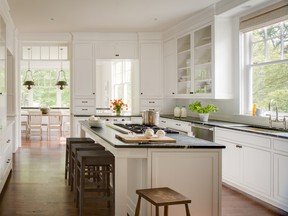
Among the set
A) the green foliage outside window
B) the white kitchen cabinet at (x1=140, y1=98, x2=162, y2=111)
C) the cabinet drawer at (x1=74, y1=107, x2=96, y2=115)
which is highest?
the green foliage outside window

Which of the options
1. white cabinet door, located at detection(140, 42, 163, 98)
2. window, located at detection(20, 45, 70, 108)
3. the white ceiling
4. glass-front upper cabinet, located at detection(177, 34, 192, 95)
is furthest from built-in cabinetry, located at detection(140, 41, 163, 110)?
window, located at detection(20, 45, 70, 108)

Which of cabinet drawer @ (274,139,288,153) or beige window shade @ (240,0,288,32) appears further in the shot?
beige window shade @ (240,0,288,32)

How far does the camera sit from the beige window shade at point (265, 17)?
14.6ft

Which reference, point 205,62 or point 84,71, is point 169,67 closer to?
point 205,62

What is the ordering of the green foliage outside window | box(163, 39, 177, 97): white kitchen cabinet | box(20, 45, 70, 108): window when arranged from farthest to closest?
box(20, 45, 70, 108): window, box(163, 39, 177, 97): white kitchen cabinet, the green foliage outside window

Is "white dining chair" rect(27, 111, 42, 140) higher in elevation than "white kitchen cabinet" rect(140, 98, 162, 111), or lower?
lower

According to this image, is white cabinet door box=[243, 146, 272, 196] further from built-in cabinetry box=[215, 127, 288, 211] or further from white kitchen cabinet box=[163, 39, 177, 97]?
white kitchen cabinet box=[163, 39, 177, 97]

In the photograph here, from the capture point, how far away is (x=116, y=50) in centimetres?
802

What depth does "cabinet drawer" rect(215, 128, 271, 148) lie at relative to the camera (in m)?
4.02

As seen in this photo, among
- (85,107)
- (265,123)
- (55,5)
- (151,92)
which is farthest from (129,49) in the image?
(265,123)

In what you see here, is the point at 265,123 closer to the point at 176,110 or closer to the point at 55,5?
the point at 176,110

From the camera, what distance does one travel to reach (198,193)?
3023 millimetres

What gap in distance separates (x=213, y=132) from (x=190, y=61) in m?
1.96

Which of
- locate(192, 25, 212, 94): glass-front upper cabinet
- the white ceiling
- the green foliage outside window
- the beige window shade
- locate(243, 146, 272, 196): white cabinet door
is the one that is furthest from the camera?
locate(192, 25, 212, 94): glass-front upper cabinet
